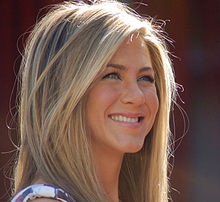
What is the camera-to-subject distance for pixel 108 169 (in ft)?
7.77

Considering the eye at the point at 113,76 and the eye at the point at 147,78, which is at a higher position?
the eye at the point at 113,76

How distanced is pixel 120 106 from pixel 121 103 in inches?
0.5

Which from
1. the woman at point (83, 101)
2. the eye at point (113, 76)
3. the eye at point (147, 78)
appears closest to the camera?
the woman at point (83, 101)

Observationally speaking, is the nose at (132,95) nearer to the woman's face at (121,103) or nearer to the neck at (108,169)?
the woman's face at (121,103)

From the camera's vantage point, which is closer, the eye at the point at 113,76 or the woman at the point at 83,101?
the woman at the point at 83,101

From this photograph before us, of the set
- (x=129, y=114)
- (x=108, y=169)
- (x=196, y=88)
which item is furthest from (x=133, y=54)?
(x=196, y=88)

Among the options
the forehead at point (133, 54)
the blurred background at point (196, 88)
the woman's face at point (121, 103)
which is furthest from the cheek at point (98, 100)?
the blurred background at point (196, 88)

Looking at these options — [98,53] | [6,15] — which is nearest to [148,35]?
[98,53]

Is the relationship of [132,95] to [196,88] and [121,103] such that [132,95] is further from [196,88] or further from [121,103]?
[196,88]

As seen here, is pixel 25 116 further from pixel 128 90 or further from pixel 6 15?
pixel 6 15

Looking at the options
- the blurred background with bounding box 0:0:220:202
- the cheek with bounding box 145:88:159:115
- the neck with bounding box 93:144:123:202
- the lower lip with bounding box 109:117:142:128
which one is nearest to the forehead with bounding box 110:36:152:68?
the cheek with bounding box 145:88:159:115

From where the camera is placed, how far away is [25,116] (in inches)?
86.1

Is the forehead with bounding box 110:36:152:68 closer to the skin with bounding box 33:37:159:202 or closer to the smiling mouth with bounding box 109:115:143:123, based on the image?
the skin with bounding box 33:37:159:202

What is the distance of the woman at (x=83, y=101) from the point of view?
2127 mm
